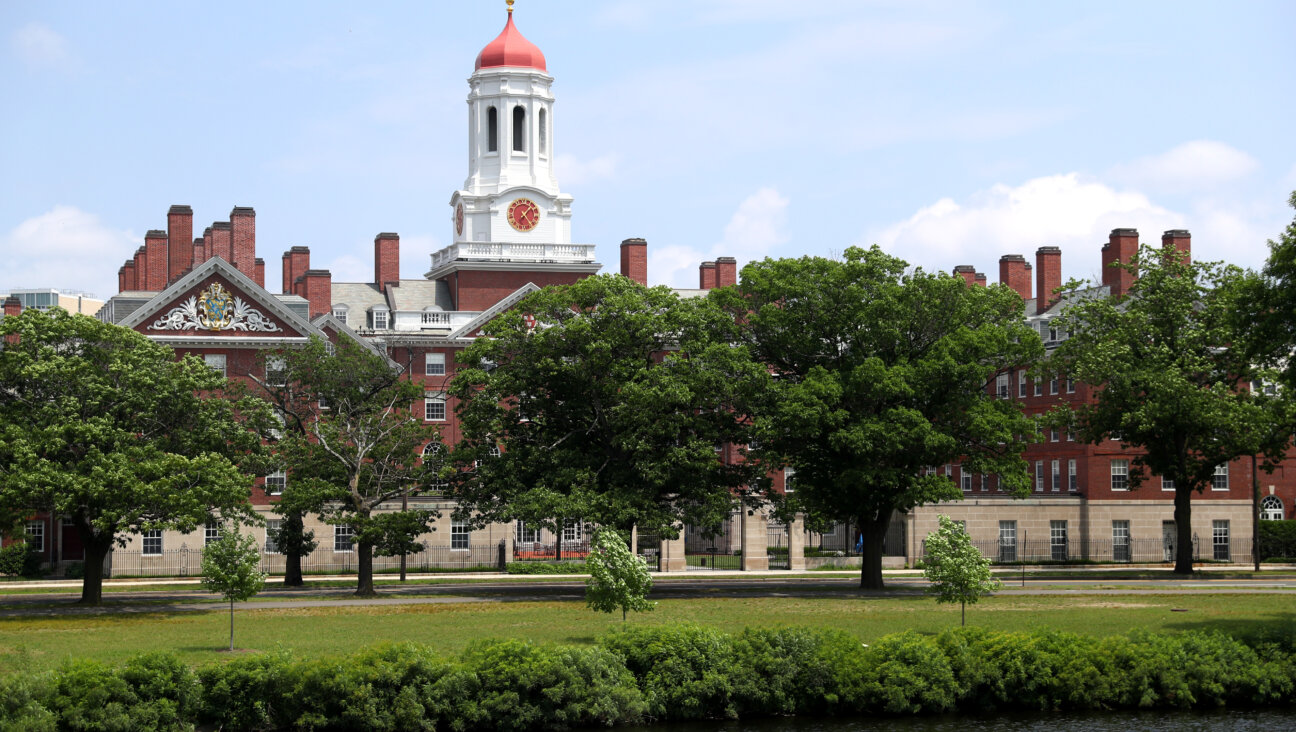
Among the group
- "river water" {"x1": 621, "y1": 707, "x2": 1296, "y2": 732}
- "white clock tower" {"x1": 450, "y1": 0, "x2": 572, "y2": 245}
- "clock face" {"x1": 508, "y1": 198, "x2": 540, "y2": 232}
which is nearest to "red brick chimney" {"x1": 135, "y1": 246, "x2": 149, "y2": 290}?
"white clock tower" {"x1": 450, "y1": 0, "x2": 572, "y2": 245}

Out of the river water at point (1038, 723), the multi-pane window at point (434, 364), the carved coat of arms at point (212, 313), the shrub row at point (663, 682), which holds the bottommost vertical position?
the river water at point (1038, 723)

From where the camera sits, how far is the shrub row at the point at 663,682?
89.1ft

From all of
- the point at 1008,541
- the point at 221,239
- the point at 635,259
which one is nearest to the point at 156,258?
the point at 221,239

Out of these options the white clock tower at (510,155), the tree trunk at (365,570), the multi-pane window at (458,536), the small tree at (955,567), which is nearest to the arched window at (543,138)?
the white clock tower at (510,155)

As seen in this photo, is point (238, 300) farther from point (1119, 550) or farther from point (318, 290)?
point (1119, 550)

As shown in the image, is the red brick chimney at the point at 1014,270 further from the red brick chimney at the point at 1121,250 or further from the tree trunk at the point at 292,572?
the tree trunk at the point at 292,572

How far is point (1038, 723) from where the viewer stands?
29047 mm

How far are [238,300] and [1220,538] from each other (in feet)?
158

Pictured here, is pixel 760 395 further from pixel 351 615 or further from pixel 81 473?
pixel 81 473

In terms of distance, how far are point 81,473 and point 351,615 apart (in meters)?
8.80

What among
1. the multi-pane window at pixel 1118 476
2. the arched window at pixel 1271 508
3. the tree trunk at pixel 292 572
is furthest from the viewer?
the arched window at pixel 1271 508

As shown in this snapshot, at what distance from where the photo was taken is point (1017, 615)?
1538 inches

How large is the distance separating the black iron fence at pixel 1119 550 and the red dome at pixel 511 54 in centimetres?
4009

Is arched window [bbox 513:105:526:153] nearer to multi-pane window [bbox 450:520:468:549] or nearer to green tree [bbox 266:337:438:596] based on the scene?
multi-pane window [bbox 450:520:468:549]
